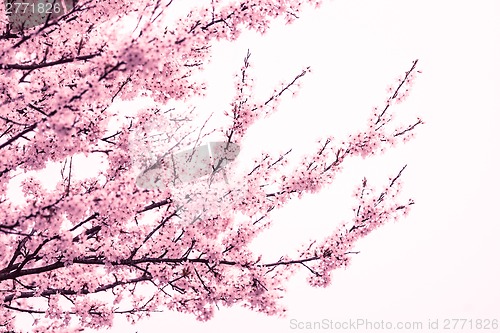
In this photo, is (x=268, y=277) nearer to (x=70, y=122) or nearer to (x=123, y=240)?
(x=123, y=240)

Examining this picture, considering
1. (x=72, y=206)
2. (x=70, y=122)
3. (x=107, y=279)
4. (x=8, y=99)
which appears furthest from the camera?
(x=107, y=279)

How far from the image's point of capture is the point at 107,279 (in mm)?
3504

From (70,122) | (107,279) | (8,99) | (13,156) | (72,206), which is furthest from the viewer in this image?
(107,279)

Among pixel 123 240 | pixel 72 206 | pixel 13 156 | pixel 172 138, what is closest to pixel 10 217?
pixel 72 206

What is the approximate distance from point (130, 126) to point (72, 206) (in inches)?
40.4

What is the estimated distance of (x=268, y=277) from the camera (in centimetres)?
319

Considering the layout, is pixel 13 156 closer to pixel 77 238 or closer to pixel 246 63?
pixel 77 238

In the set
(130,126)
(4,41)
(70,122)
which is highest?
(4,41)

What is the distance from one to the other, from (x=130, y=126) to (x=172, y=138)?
417 millimetres

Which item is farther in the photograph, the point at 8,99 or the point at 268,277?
the point at 268,277

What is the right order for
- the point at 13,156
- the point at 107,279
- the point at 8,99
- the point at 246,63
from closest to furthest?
the point at 8,99 < the point at 13,156 < the point at 246,63 < the point at 107,279

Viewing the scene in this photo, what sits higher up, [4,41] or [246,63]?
[4,41]

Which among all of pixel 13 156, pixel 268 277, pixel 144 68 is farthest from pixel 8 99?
pixel 268 277

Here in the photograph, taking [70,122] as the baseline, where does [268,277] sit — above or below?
below
